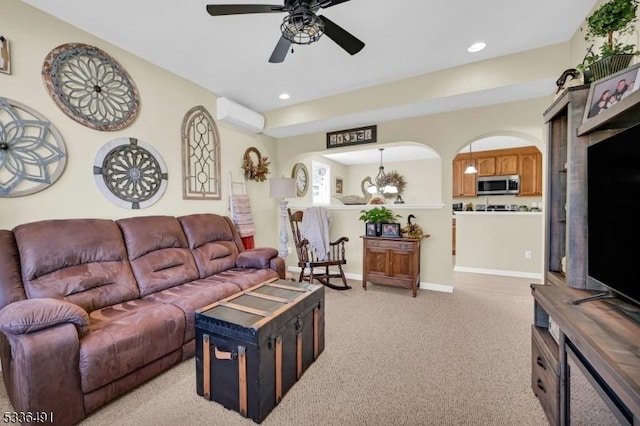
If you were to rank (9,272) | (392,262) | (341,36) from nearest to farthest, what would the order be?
1. (9,272)
2. (341,36)
3. (392,262)

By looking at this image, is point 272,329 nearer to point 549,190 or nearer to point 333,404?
point 333,404

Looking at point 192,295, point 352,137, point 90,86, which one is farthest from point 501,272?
point 90,86

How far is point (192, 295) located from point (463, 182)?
6.39m

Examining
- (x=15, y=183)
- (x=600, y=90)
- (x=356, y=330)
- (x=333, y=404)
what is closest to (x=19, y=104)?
(x=15, y=183)

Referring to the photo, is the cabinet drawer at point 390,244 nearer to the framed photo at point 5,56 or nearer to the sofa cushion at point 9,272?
the sofa cushion at point 9,272

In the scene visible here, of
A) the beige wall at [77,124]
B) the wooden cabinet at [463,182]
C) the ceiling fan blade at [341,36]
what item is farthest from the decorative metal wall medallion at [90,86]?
the wooden cabinet at [463,182]

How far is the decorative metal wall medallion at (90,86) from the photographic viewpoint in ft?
6.95

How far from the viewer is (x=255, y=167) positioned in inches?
161

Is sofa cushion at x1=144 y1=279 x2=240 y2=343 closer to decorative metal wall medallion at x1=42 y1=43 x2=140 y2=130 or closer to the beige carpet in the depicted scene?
the beige carpet

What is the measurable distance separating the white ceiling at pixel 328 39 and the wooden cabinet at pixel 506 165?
3563 millimetres

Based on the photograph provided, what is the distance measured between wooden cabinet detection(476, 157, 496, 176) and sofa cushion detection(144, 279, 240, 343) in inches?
244

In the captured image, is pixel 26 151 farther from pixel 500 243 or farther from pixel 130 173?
pixel 500 243

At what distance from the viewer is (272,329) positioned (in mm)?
1497

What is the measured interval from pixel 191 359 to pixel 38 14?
9.54 ft
